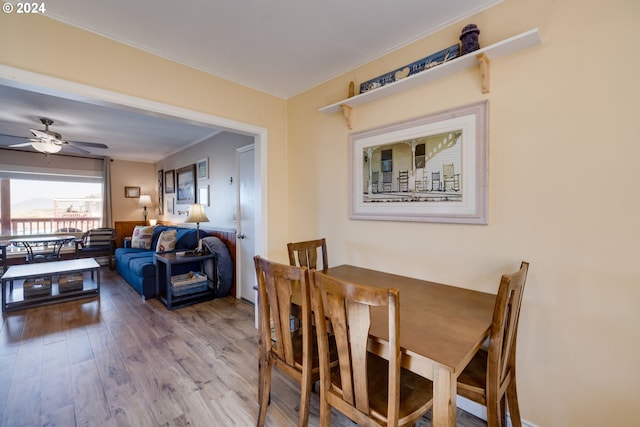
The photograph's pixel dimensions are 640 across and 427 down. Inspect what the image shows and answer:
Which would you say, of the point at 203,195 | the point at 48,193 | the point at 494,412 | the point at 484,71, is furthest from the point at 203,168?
the point at 494,412

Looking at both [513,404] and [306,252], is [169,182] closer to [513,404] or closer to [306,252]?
[306,252]

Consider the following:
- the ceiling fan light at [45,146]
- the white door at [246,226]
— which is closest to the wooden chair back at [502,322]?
the white door at [246,226]

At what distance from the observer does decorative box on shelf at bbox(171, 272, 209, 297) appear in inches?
136

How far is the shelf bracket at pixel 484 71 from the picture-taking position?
1.50m

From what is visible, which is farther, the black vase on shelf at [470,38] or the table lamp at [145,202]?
the table lamp at [145,202]

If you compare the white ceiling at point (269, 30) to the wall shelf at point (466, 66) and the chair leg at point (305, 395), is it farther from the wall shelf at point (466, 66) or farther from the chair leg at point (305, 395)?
the chair leg at point (305, 395)

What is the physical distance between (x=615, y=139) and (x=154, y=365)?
3319 millimetres

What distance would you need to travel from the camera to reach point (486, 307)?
4.50 ft

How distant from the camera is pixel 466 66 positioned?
1.62 m

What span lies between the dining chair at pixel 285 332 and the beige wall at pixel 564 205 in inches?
40.0

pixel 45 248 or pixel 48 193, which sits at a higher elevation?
pixel 48 193

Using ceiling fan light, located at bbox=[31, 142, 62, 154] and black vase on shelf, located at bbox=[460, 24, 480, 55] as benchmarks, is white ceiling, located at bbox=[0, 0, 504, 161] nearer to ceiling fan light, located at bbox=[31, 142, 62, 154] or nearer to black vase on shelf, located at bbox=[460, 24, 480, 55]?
black vase on shelf, located at bbox=[460, 24, 480, 55]

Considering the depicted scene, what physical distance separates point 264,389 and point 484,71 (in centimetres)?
226

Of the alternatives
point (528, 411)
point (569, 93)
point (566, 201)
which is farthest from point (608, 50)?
point (528, 411)
